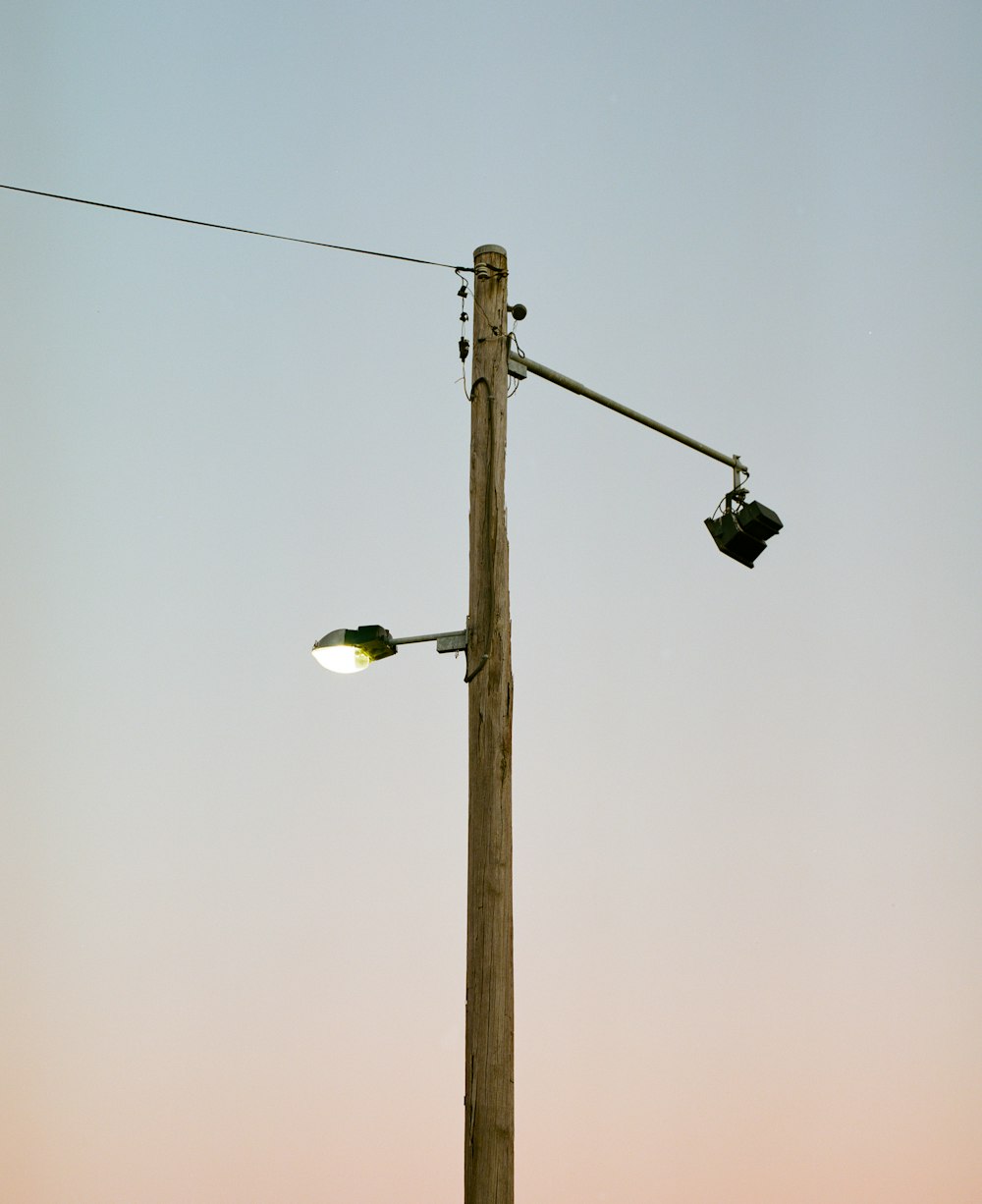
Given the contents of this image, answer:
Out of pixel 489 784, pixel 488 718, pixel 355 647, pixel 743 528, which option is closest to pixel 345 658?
pixel 355 647

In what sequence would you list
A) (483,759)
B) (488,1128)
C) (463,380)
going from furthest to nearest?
(463,380) < (483,759) < (488,1128)

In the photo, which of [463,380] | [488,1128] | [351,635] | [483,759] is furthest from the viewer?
[463,380]

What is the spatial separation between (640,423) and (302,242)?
2.14 meters

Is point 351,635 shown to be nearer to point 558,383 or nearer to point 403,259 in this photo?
point 558,383

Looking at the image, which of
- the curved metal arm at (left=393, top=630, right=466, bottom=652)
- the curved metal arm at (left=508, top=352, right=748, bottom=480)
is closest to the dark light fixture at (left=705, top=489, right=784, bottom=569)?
the curved metal arm at (left=508, top=352, right=748, bottom=480)

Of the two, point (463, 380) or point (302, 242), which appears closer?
point (463, 380)

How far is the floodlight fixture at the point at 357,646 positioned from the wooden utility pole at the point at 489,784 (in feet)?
1.06

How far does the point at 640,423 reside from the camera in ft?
21.0

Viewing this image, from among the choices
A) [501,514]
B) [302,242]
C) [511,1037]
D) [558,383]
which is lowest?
[511,1037]

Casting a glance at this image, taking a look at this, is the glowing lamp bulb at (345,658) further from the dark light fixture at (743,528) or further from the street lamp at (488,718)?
the dark light fixture at (743,528)

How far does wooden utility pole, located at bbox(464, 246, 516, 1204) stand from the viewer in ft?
15.8

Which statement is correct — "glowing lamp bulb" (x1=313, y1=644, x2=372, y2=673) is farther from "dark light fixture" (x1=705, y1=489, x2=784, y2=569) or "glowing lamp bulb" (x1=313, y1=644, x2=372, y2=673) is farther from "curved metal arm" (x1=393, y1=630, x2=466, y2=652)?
"dark light fixture" (x1=705, y1=489, x2=784, y2=569)

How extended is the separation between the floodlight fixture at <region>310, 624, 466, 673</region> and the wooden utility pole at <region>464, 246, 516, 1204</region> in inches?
12.8

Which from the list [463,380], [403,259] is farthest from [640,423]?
[403,259]
